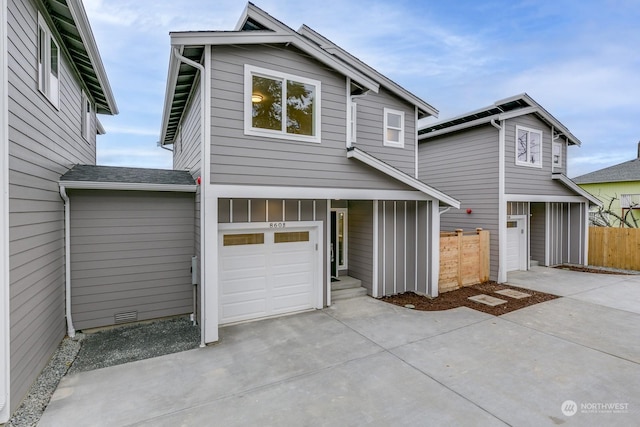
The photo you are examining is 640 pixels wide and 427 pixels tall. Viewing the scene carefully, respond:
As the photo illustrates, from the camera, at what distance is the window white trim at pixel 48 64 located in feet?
16.0

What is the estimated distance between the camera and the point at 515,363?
468 cm

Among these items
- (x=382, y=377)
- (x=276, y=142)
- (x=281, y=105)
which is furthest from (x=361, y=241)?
(x=382, y=377)

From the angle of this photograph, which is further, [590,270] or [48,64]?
[590,270]

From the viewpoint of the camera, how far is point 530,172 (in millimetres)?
11023

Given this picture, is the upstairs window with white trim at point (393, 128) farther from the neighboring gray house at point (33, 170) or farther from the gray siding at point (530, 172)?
the neighboring gray house at point (33, 170)

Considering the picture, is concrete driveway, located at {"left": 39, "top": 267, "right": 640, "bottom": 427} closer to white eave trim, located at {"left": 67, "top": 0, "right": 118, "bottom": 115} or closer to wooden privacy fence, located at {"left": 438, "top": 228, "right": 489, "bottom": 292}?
wooden privacy fence, located at {"left": 438, "top": 228, "right": 489, "bottom": 292}

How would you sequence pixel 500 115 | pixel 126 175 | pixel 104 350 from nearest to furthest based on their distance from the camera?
pixel 104 350 → pixel 126 175 → pixel 500 115

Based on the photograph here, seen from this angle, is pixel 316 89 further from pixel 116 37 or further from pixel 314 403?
pixel 116 37

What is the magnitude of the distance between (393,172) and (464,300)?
408 centimetres

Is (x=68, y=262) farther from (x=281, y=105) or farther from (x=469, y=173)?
(x=469, y=173)

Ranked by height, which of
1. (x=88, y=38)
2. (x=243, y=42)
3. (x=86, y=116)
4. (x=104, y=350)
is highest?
(x=88, y=38)

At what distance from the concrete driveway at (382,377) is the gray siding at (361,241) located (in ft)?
6.38

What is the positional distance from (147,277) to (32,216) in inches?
103

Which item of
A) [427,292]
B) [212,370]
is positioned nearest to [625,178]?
[427,292]
